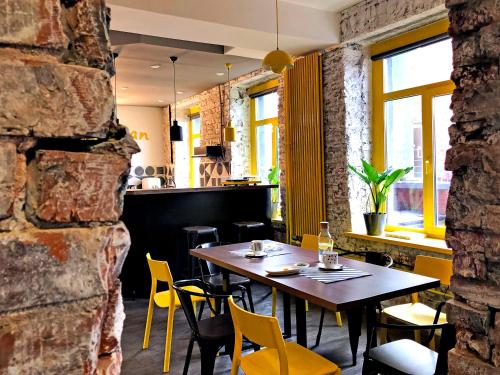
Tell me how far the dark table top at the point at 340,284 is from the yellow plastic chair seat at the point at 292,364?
0.98ft

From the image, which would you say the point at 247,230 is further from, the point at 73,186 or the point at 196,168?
the point at 73,186

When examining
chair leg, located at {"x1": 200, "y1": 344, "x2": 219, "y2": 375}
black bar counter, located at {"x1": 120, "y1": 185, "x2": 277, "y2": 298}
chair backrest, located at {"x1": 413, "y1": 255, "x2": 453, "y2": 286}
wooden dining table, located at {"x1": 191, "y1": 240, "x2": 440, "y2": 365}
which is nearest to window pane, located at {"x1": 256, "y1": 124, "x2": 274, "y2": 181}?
black bar counter, located at {"x1": 120, "y1": 185, "x2": 277, "y2": 298}

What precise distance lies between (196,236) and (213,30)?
2381mm

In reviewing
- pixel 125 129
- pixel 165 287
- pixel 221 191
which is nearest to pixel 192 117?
pixel 221 191

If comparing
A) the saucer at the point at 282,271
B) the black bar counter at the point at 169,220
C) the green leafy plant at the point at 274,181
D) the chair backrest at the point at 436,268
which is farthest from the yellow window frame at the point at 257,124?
the saucer at the point at 282,271

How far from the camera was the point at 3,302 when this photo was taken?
46cm

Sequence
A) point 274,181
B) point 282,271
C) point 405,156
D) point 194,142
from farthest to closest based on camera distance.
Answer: point 194,142 < point 274,181 < point 405,156 < point 282,271

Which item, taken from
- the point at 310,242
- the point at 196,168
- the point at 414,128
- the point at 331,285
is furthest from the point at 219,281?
the point at 196,168

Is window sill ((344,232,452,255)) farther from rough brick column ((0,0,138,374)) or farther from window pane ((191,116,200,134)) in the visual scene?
window pane ((191,116,200,134))

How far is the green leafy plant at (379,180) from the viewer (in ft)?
14.3

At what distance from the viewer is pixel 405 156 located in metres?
4.71

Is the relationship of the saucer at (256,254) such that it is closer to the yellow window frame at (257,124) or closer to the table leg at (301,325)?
the table leg at (301,325)

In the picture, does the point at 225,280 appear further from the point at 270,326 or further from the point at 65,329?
the point at 65,329

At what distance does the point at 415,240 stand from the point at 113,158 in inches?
163
